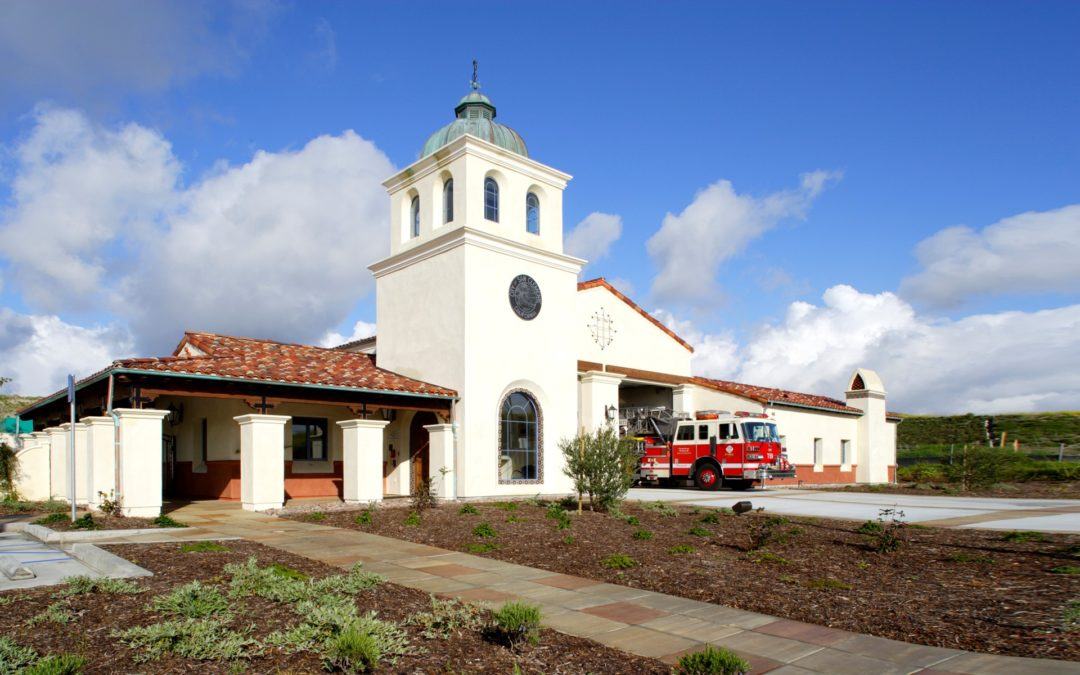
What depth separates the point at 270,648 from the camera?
557cm

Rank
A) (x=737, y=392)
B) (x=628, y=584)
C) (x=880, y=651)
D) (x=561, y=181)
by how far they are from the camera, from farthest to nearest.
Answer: (x=737, y=392), (x=561, y=181), (x=628, y=584), (x=880, y=651)

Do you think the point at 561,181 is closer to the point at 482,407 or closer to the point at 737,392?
the point at 482,407

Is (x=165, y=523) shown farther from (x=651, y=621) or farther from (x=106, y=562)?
(x=651, y=621)

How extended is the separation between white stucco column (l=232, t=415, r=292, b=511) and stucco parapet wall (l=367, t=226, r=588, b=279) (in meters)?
6.80

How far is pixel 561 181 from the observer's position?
23.9m

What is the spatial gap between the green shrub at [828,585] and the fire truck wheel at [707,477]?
1844 cm

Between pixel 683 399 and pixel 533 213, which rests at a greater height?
pixel 533 213

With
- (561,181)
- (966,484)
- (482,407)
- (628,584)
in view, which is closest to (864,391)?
(966,484)

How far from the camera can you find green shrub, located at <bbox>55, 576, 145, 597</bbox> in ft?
22.9

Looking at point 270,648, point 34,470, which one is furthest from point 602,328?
point 270,648

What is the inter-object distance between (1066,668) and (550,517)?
10342 millimetres

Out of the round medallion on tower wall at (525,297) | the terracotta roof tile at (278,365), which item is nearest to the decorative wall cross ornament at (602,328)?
the round medallion on tower wall at (525,297)

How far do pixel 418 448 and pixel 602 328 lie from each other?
8145mm

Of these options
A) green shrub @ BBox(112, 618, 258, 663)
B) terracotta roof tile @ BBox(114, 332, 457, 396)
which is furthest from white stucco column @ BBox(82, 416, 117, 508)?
Result: green shrub @ BBox(112, 618, 258, 663)
